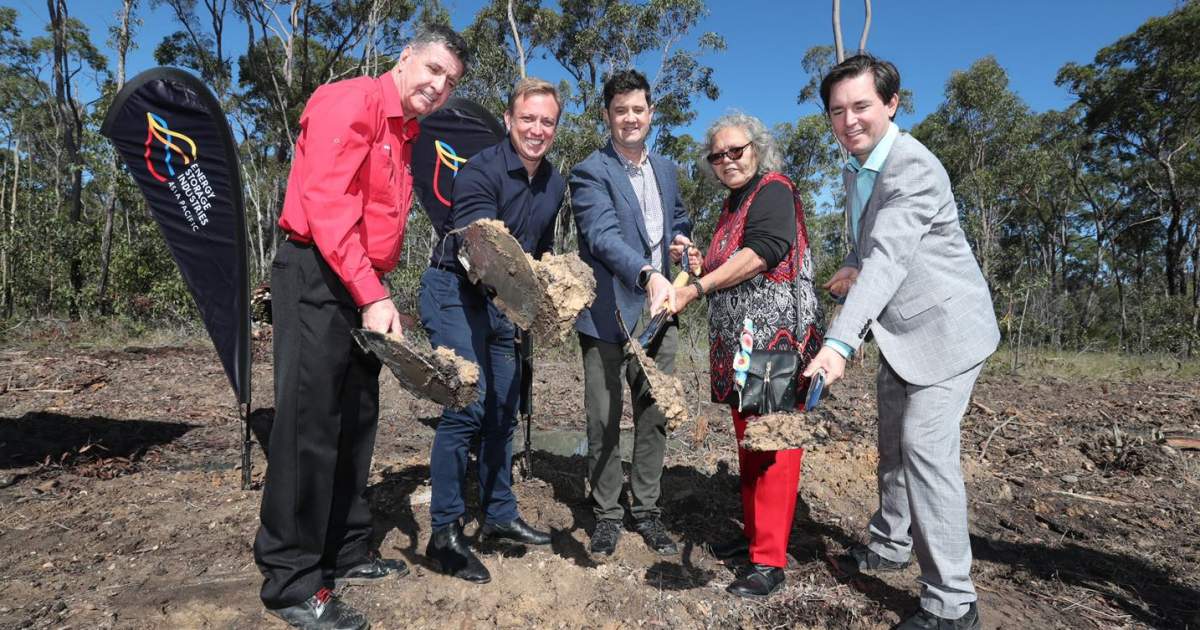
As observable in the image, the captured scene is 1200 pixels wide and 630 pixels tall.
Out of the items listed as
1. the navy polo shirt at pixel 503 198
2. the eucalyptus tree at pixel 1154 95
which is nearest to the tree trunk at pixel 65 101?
the navy polo shirt at pixel 503 198

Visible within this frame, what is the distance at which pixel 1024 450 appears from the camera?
13.4 feet

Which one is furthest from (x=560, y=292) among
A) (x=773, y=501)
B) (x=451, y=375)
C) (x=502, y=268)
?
(x=773, y=501)

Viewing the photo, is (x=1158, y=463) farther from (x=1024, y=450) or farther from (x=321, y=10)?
(x=321, y=10)

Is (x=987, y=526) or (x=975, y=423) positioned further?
(x=975, y=423)

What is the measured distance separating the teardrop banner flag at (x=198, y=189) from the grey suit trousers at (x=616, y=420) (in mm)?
1771

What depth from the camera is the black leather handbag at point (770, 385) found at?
191 cm

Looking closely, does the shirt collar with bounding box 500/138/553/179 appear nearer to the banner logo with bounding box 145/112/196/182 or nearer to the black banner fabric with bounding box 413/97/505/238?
the black banner fabric with bounding box 413/97/505/238

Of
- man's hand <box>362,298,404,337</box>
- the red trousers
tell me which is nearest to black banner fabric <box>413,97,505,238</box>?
man's hand <box>362,298,404,337</box>

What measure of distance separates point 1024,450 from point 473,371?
3960 millimetres

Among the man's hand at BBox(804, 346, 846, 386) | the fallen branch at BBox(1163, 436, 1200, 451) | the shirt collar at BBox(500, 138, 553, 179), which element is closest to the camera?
the man's hand at BBox(804, 346, 846, 386)

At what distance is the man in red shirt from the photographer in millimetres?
1715

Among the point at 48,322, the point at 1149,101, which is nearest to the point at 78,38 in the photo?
the point at 48,322

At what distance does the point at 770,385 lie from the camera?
75.5 inches

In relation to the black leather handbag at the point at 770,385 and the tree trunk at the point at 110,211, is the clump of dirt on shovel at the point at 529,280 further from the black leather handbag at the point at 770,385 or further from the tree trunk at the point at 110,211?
the tree trunk at the point at 110,211
